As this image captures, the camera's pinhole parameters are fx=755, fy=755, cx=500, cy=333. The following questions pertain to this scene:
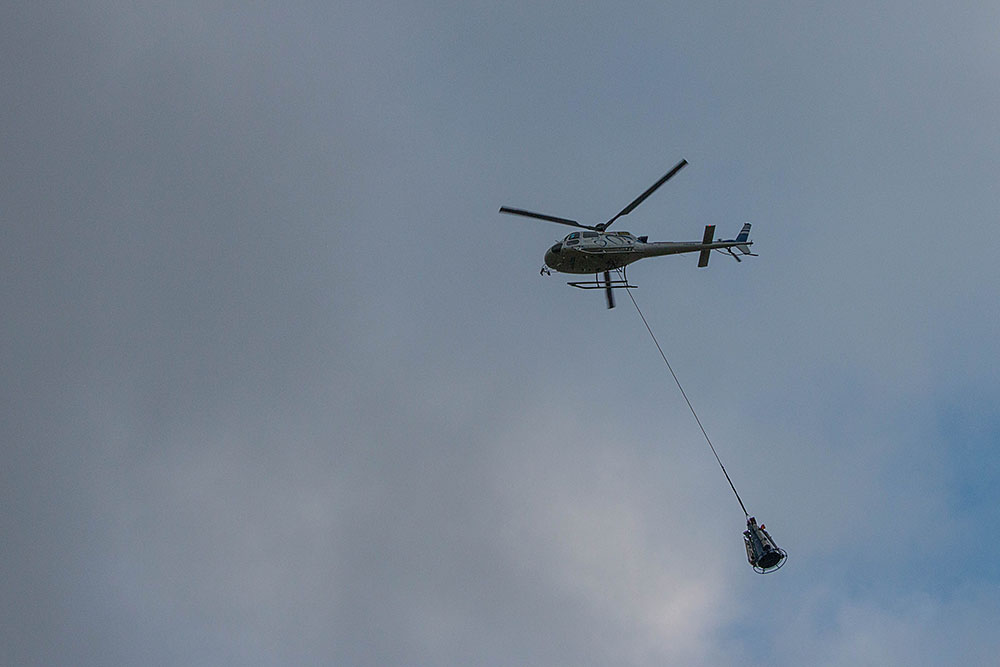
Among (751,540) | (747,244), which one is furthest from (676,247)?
(751,540)

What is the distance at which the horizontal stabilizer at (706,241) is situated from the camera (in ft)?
118

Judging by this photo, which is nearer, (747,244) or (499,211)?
(499,211)

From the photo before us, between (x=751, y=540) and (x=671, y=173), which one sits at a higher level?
(x=671, y=173)

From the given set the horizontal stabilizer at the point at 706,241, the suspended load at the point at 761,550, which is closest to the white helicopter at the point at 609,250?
the horizontal stabilizer at the point at 706,241

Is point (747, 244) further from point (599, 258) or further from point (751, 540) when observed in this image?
point (751, 540)

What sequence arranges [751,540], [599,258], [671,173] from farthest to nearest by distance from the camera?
1. [599,258]
2. [671,173]
3. [751,540]

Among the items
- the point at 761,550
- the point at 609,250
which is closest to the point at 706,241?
the point at 609,250

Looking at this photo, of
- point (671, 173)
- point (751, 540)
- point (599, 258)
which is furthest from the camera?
point (599, 258)

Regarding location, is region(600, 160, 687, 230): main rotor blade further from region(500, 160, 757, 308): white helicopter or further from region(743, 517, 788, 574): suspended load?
region(743, 517, 788, 574): suspended load

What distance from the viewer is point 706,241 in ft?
119

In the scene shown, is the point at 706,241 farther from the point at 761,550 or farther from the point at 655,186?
the point at 761,550

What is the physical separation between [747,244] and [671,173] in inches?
286

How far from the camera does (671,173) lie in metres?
32.6

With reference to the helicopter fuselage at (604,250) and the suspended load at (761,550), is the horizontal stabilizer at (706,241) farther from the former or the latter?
the suspended load at (761,550)
